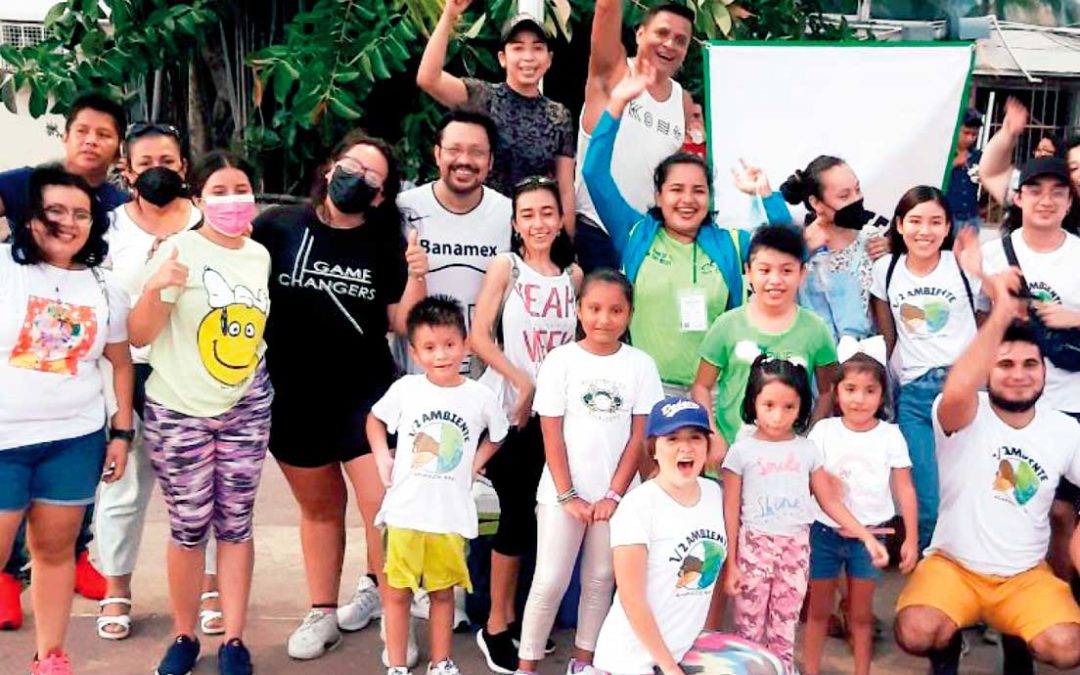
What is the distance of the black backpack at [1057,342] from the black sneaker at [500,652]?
215cm

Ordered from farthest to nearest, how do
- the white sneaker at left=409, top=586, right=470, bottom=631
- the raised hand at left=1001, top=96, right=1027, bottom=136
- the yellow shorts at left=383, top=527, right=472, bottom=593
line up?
the raised hand at left=1001, top=96, right=1027, bottom=136 < the white sneaker at left=409, top=586, right=470, bottom=631 < the yellow shorts at left=383, top=527, right=472, bottom=593

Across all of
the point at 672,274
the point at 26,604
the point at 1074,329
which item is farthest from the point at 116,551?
the point at 1074,329

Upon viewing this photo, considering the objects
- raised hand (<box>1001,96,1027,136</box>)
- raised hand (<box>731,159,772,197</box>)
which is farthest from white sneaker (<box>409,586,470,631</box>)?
raised hand (<box>1001,96,1027,136</box>)

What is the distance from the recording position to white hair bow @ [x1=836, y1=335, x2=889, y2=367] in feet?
13.2

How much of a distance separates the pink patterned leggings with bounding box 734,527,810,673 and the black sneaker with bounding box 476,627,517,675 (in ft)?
2.66

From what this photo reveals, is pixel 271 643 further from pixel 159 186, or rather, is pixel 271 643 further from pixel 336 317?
pixel 159 186

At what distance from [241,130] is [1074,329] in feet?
18.5

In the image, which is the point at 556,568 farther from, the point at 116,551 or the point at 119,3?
the point at 119,3

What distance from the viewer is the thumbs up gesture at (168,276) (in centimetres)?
360

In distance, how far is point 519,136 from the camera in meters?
4.55

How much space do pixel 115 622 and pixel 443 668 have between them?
1278mm

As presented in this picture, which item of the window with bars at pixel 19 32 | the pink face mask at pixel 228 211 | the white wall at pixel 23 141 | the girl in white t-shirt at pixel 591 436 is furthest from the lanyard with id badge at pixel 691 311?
the white wall at pixel 23 141

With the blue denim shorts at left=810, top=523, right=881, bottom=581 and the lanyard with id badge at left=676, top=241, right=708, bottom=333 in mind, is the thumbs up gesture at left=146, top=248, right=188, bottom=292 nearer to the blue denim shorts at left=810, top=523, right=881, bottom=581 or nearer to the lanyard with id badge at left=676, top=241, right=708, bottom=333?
the lanyard with id badge at left=676, top=241, right=708, bottom=333

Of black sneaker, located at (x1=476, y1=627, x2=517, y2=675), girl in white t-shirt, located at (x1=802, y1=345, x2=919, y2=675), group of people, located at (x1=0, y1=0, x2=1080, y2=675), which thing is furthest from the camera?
black sneaker, located at (x1=476, y1=627, x2=517, y2=675)
